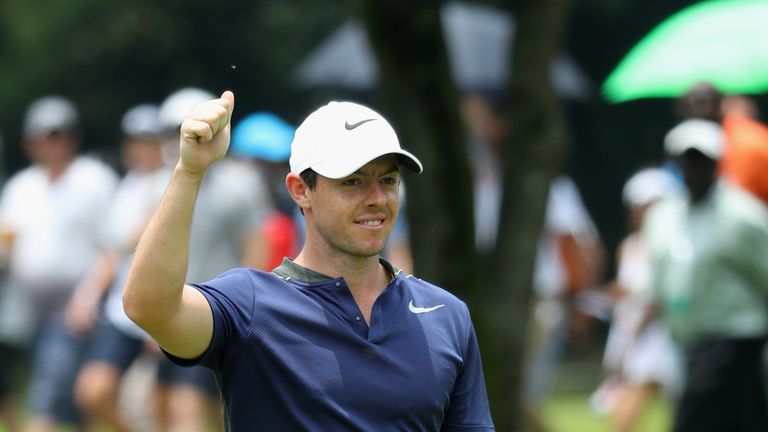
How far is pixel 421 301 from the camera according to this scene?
4512 millimetres

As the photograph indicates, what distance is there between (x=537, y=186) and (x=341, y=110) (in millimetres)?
4938

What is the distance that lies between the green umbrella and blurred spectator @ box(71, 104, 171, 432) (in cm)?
325

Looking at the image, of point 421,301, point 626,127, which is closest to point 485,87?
point 626,127

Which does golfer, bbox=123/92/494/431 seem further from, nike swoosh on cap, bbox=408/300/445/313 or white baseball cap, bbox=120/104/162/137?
white baseball cap, bbox=120/104/162/137

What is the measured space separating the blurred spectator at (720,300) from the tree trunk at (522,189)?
89 cm

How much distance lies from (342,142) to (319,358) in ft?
1.87

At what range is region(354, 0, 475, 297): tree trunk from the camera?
8.47m

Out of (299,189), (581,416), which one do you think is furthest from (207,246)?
(581,416)

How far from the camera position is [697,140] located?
8.55 metres

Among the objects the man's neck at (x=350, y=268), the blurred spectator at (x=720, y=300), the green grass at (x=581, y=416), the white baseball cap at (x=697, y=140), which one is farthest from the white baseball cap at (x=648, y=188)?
the man's neck at (x=350, y=268)

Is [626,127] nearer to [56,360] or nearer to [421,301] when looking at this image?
[56,360]

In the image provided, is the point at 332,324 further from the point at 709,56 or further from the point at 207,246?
the point at 709,56

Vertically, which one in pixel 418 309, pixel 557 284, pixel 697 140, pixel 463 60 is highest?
pixel 463 60

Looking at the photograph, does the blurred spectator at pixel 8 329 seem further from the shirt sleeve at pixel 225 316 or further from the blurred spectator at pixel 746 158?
the shirt sleeve at pixel 225 316
